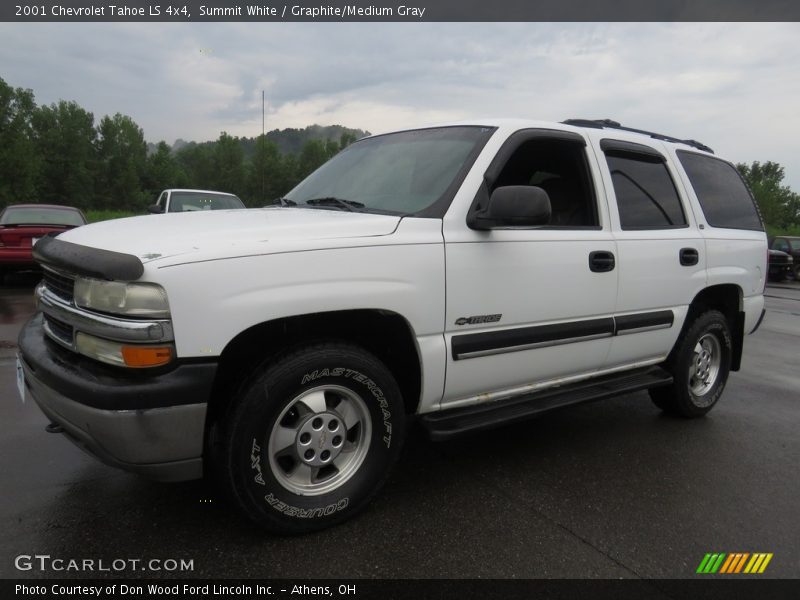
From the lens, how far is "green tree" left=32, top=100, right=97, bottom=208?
6084cm

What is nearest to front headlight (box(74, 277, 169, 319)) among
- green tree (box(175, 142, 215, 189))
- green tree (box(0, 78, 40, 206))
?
green tree (box(0, 78, 40, 206))

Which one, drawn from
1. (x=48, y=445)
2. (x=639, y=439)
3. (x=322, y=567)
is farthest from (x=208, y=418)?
(x=639, y=439)

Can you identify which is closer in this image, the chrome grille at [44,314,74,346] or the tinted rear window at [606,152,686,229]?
the chrome grille at [44,314,74,346]

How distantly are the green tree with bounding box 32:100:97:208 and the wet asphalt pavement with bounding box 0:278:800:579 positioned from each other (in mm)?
67114

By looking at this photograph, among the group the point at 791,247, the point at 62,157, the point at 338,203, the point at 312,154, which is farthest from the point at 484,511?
the point at 312,154

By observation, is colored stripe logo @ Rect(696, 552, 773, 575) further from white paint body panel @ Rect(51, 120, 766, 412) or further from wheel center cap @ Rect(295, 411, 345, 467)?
wheel center cap @ Rect(295, 411, 345, 467)

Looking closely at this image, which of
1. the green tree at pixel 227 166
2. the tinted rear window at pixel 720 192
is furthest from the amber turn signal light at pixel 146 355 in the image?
the green tree at pixel 227 166

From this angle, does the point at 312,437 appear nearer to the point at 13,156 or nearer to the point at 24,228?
the point at 24,228

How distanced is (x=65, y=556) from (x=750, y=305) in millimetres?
4666

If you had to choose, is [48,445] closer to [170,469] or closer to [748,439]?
[170,469]

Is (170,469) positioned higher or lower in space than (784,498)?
higher

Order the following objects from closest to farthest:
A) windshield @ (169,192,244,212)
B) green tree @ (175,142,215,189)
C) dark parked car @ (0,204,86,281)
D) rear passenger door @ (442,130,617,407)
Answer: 1. rear passenger door @ (442,130,617,407)
2. dark parked car @ (0,204,86,281)
3. windshield @ (169,192,244,212)
4. green tree @ (175,142,215,189)

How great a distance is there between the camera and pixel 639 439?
3.71 meters

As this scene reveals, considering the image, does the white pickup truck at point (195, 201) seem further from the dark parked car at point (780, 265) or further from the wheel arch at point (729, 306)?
the dark parked car at point (780, 265)
